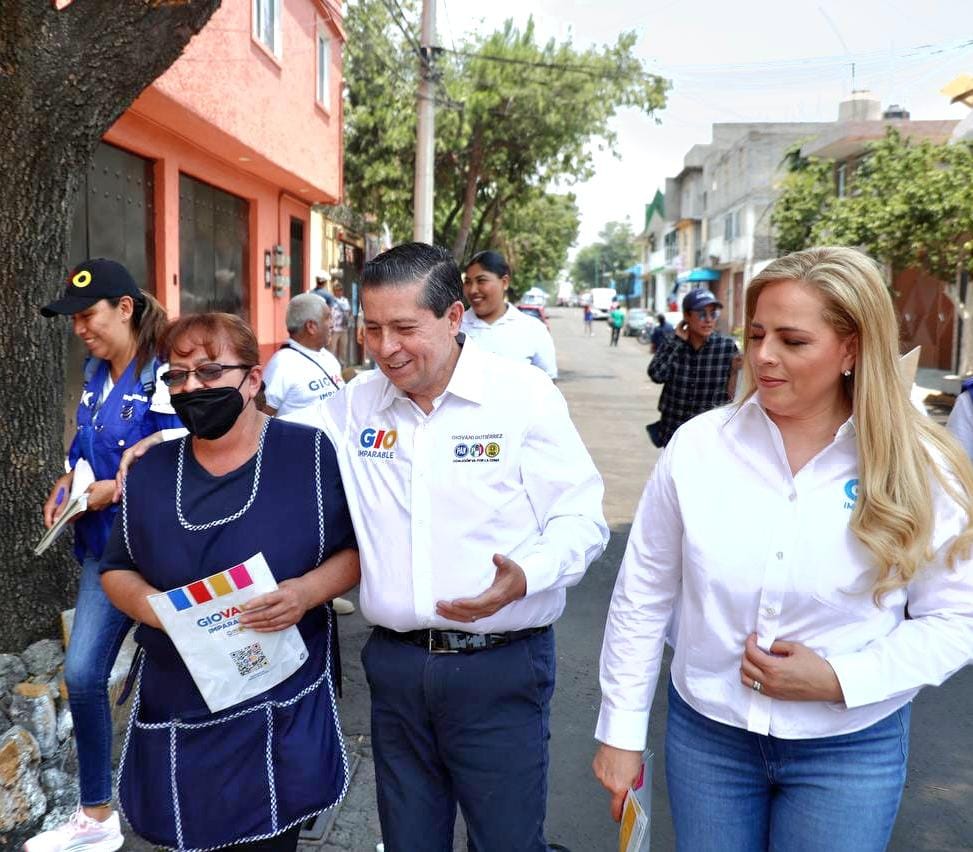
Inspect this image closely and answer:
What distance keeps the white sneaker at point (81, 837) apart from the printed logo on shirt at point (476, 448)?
6.51 feet

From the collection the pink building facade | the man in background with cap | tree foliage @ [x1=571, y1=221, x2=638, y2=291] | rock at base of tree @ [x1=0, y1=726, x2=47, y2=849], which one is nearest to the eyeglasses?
rock at base of tree @ [x1=0, y1=726, x2=47, y2=849]

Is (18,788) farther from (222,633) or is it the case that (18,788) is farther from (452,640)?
(452,640)

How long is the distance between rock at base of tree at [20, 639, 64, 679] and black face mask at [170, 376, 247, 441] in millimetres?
2355

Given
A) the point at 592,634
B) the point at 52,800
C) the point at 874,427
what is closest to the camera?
the point at 874,427

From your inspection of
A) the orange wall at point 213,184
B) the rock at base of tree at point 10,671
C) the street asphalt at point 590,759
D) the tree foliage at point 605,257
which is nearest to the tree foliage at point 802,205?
the orange wall at point 213,184

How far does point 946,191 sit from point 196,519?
15752 millimetres

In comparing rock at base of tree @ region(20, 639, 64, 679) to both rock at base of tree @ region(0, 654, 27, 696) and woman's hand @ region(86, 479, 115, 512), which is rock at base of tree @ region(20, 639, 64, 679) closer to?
rock at base of tree @ region(0, 654, 27, 696)

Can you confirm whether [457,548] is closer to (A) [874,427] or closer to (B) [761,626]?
(B) [761,626]

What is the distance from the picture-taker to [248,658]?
2.19 m

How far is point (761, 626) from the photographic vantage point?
194cm

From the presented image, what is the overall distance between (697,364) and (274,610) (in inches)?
173

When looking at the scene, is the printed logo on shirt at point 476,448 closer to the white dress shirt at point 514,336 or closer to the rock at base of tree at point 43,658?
the rock at base of tree at point 43,658

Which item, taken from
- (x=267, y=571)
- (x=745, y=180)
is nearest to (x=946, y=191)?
(x=267, y=571)

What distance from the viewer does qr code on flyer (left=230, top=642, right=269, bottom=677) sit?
2.18 m
